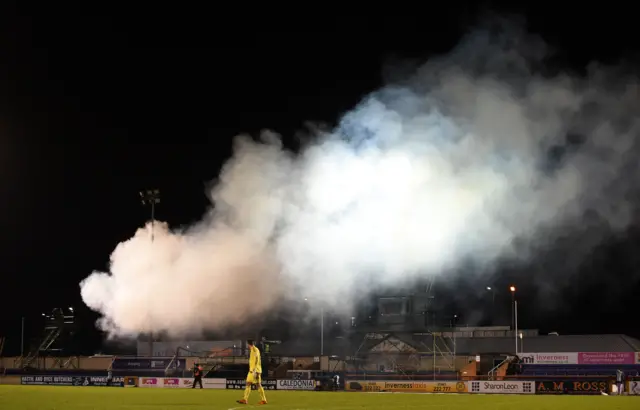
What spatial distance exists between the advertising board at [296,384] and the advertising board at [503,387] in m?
9.78

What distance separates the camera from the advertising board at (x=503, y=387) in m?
45.7

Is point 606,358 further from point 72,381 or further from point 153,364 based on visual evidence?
point 72,381

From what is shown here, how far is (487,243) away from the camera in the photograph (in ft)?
173

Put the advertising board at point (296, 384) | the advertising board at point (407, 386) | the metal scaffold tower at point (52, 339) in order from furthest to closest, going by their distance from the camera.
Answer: the metal scaffold tower at point (52, 339) < the advertising board at point (296, 384) < the advertising board at point (407, 386)

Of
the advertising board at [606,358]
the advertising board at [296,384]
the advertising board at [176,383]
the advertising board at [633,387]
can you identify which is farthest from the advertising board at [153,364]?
the advertising board at [633,387]

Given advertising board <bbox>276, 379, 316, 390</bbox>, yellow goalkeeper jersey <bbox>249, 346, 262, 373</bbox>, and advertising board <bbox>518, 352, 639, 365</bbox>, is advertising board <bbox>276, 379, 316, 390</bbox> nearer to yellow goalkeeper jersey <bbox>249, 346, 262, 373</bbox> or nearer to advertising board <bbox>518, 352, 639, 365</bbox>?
advertising board <bbox>518, 352, 639, 365</bbox>

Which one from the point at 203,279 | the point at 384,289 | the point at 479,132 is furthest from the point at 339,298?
the point at 479,132

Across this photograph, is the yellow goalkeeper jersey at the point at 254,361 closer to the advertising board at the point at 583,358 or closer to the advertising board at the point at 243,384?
the advertising board at the point at 243,384

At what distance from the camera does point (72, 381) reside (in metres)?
60.3

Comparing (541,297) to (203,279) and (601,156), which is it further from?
(601,156)

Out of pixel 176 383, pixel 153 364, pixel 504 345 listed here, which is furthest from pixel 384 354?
pixel 153 364

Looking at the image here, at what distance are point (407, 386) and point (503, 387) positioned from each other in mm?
5747

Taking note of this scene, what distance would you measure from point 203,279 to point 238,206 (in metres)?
7.36

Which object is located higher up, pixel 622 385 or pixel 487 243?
pixel 487 243
